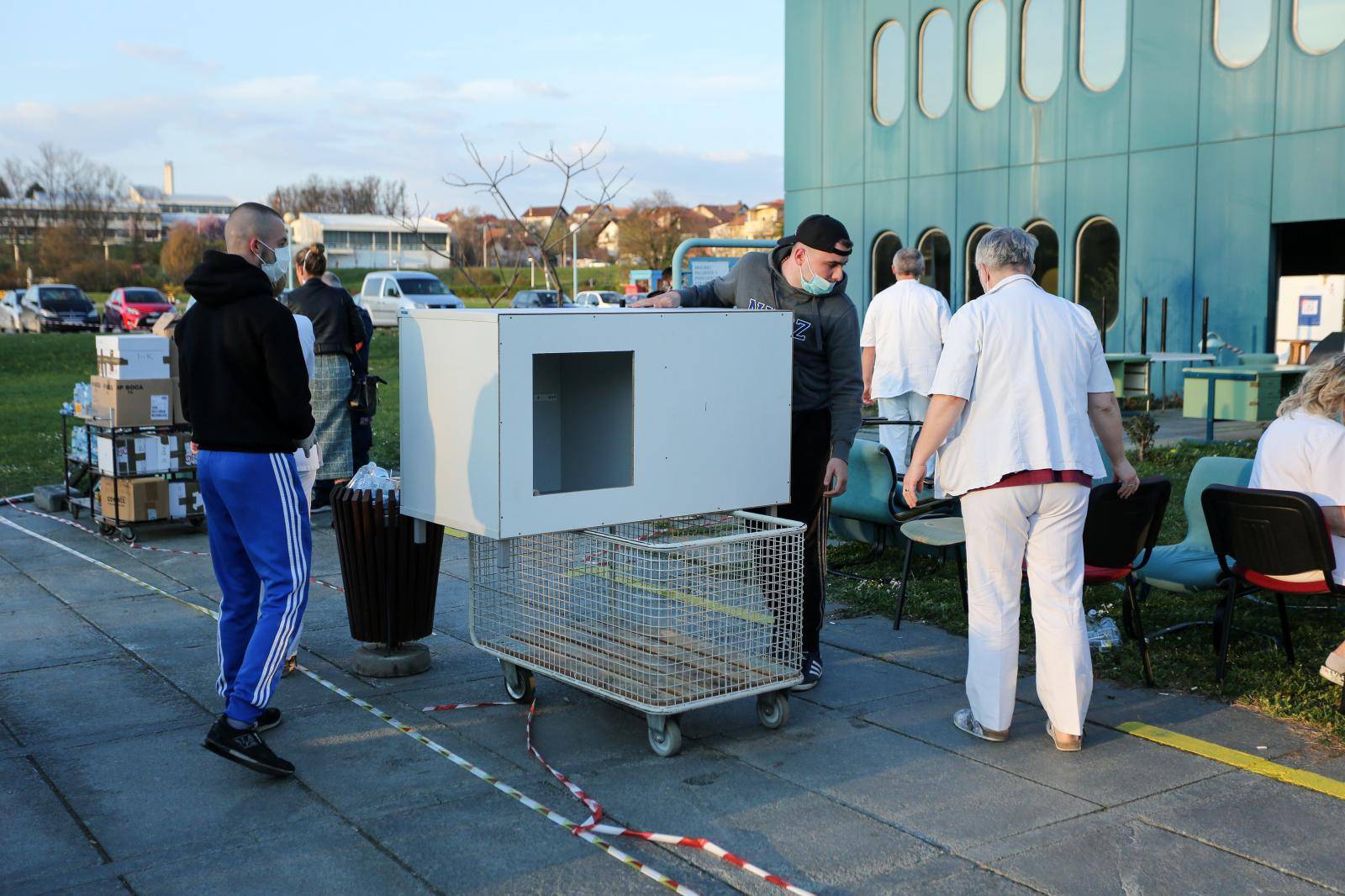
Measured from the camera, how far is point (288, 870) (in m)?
3.75

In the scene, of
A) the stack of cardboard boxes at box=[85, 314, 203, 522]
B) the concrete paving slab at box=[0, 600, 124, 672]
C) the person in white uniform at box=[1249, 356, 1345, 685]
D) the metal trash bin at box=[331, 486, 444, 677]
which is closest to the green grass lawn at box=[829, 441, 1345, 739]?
the person in white uniform at box=[1249, 356, 1345, 685]

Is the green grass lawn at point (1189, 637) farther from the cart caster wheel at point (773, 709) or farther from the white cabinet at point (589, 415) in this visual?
the white cabinet at point (589, 415)

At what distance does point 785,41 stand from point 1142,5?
787cm

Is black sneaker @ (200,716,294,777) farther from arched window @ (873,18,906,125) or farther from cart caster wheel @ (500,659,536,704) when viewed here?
arched window @ (873,18,906,125)

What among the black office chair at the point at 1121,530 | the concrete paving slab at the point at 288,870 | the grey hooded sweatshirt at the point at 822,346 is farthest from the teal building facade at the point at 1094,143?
the concrete paving slab at the point at 288,870

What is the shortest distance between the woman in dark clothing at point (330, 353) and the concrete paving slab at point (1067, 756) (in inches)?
216

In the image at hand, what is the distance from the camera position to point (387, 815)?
4.16m

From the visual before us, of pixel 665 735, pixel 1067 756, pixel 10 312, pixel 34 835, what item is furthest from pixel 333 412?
pixel 10 312

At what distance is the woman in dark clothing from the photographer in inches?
356

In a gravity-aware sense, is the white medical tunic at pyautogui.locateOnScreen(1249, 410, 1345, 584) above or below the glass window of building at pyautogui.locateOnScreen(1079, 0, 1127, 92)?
below

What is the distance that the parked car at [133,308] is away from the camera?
37.4 meters

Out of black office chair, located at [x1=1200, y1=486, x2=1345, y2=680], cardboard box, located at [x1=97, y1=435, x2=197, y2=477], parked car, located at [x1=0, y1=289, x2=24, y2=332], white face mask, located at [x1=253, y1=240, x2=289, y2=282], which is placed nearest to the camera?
white face mask, located at [x1=253, y1=240, x2=289, y2=282]

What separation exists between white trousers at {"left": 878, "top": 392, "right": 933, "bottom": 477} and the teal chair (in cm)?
255

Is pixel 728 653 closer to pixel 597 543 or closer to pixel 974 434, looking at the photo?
pixel 597 543
